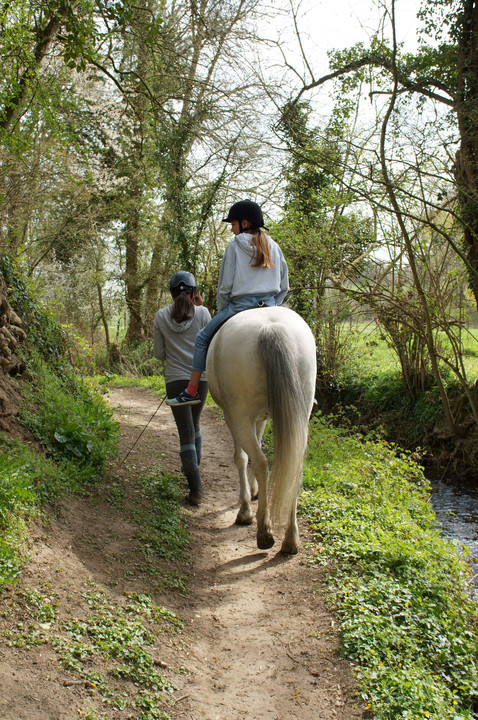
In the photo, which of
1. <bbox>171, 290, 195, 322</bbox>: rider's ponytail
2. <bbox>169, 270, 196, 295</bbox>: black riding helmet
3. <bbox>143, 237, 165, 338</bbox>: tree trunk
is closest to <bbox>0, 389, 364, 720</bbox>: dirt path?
<bbox>171, 290, 195, 322</bbox>: rider's ponytail

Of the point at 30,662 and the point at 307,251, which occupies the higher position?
the point at 307,251

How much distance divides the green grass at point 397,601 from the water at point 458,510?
912mm

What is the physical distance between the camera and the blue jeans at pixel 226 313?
4.78 m

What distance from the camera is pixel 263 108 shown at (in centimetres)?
1443

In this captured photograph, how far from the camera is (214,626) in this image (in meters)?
3.47

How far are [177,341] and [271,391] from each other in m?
2.09

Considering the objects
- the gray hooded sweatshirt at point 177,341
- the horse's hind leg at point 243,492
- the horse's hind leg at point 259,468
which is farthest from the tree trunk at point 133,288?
the horse's hind leg at point 259,468

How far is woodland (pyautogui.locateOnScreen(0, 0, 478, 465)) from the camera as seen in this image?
21.2ft

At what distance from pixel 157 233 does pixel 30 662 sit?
19.0 metres

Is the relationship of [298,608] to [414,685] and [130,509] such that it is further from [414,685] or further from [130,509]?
[130,509]

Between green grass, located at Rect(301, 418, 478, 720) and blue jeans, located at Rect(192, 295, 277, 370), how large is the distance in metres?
2.03

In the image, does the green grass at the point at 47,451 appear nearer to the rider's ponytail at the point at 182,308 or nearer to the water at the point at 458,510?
the rider's ponytail at the point at 182,308

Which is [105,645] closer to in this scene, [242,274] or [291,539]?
[291,539]

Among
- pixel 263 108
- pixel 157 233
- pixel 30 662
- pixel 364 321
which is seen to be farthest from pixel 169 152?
pixel 30 662
